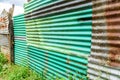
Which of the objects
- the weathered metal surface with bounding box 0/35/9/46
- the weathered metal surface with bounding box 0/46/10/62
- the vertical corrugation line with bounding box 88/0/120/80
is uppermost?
the vertical corrugation line with bounding box 88/0/120/80

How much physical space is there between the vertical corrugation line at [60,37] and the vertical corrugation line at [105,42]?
0.27 meters

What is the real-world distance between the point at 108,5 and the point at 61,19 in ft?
6.62

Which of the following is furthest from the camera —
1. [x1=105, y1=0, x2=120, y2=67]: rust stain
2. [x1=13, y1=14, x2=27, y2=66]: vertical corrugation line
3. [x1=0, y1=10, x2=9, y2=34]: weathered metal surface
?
[x1=0, y1=10, x2=9, y2=34]: weathered metal surface

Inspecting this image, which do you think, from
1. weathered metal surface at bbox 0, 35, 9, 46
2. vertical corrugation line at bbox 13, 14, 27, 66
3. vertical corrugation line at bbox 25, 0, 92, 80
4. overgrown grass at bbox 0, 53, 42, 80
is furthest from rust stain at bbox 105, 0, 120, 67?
weathered metal surface at bbox 0, 35, 9, 46

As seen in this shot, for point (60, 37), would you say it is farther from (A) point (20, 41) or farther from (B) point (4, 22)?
(B) point (4, 22)

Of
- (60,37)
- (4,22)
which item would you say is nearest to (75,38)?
(60,37)

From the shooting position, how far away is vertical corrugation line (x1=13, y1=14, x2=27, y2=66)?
980 centimetres

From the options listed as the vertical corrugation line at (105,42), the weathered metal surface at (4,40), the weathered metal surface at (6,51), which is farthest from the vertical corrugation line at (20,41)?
the vertical corrugation line at (105,42)

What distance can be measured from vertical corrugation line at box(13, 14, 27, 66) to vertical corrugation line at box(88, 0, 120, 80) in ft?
17.0

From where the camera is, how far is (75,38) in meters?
5.53

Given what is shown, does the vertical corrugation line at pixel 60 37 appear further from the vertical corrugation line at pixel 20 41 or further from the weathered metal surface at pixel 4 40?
the weathered metal surface at pixel 4 40

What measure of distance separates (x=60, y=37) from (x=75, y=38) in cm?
84

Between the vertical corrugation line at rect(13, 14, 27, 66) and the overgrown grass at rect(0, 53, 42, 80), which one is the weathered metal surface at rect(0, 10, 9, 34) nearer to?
the vertical corrugation line at rect(13, 14, 27, 66)

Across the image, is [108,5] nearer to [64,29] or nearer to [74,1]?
[74,1]
